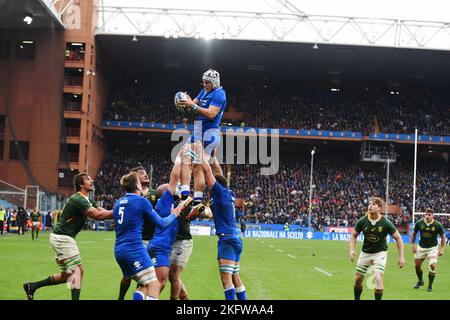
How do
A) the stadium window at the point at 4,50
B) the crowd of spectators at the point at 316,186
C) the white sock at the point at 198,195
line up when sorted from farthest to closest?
the crowd of spectators at the point at 316,186
the stadium window at the point at 4,50
the white sock at the point at 198,195

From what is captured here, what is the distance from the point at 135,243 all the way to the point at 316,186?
2277 inches

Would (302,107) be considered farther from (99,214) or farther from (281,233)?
(99,214)

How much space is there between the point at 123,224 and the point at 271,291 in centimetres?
638

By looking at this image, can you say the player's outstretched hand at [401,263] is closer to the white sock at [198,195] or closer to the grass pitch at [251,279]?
the grass pitch at [251,279]

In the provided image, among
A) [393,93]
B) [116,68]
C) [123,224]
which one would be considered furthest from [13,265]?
[393,93]

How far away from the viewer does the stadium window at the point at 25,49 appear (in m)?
52.9

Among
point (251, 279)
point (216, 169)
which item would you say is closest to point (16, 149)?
point (251, 279)

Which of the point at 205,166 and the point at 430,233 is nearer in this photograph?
the point at 205,166

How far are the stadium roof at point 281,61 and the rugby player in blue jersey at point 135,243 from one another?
166 feet

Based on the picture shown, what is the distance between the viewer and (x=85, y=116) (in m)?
57.0

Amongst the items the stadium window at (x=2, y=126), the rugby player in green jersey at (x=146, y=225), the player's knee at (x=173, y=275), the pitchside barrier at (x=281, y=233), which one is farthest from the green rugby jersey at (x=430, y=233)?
the stadium window at (x=2, y=126)

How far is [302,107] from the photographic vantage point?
71.4 metres

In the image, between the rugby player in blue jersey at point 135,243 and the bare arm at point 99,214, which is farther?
the bare arm at point 99,214

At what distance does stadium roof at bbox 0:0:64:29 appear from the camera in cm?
4537
